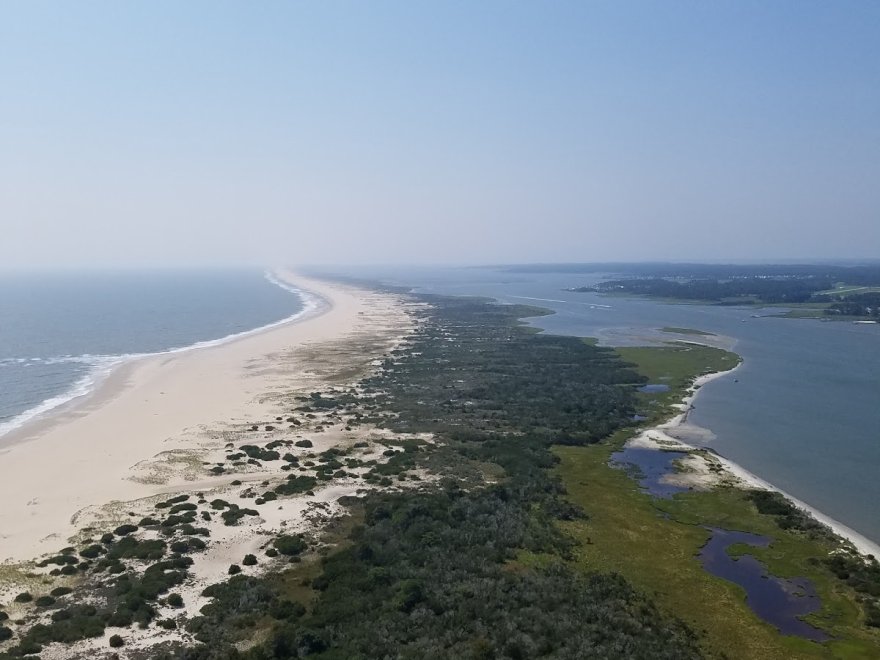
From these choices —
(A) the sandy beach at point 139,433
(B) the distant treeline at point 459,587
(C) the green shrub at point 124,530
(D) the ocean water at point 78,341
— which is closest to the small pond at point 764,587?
(B) the distant treeline at point 459,587

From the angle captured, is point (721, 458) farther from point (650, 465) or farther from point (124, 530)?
point (124, 530)

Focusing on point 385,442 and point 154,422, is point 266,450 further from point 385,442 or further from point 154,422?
point 154,422

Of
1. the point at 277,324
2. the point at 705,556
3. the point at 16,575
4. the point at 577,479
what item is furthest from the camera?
the point at 277,324

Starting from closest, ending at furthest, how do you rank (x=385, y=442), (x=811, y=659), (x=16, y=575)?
(x=811, y=659)
(x=16, y=575)
(x=385, y=442)

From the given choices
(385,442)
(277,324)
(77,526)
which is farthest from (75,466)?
(277,324)

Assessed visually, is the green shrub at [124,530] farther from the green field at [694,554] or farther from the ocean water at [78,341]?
the ocean water at [78,341]

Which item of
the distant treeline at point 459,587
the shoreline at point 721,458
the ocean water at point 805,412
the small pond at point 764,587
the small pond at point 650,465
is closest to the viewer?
the distant treeline at point 459,587

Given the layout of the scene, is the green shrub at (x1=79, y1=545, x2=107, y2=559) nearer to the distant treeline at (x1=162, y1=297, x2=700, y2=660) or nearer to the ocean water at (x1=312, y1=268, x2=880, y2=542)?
the distant treeline at (x1=162, y1=297, x2=700, y2=660)
